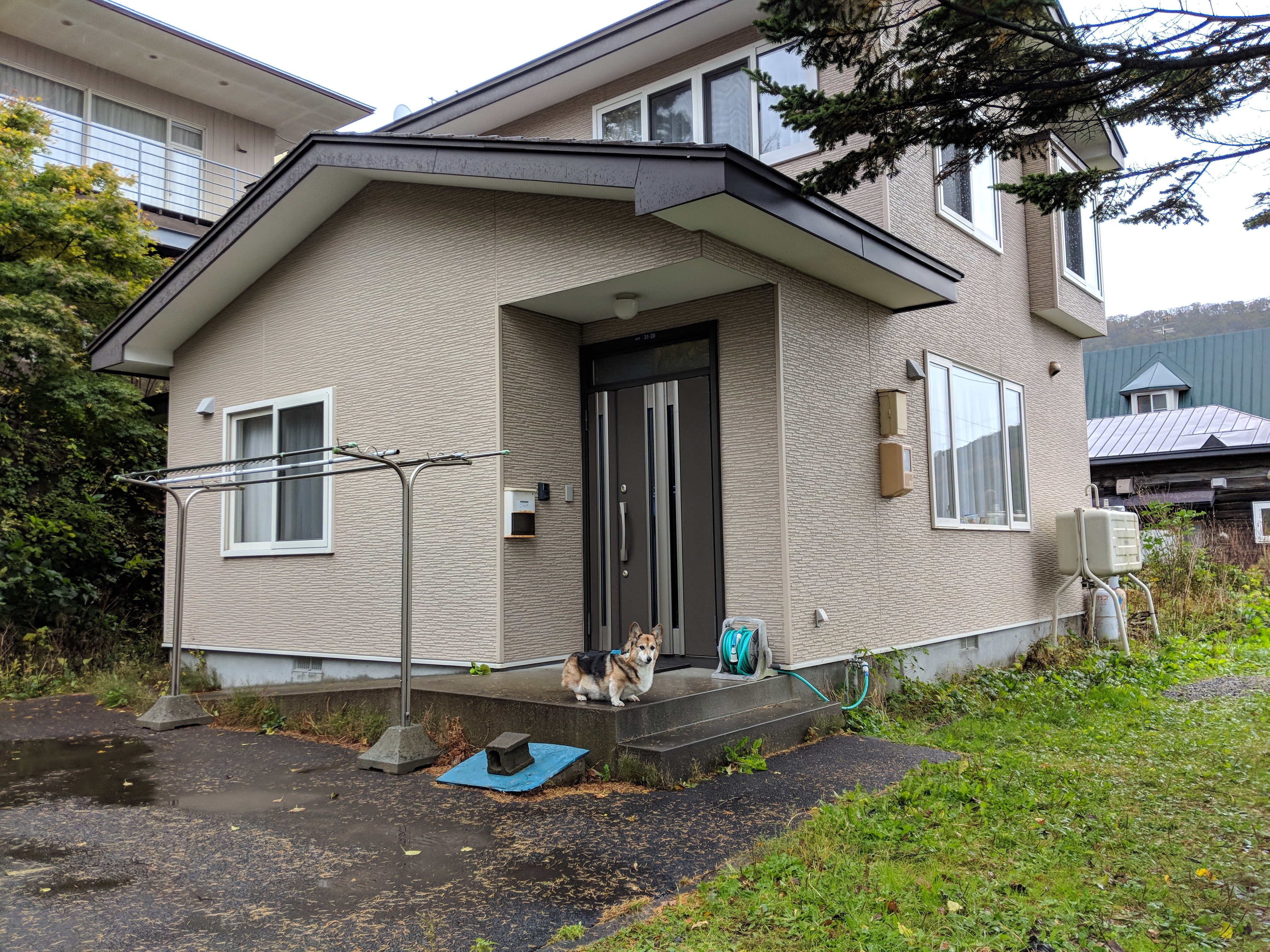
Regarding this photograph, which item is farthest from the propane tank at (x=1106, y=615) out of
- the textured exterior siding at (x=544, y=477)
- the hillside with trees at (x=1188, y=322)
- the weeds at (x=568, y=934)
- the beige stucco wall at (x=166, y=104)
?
the hillside with trees at (x=1188, y=322)

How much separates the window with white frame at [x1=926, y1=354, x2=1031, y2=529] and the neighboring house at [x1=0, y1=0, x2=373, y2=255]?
11644 mm

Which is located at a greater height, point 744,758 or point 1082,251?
point 1082,251

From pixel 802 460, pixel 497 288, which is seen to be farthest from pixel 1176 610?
pixel 497 288

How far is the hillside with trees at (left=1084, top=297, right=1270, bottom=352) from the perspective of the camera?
3866cm

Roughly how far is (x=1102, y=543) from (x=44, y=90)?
17243 mm

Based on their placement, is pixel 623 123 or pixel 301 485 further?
pixel 623 123

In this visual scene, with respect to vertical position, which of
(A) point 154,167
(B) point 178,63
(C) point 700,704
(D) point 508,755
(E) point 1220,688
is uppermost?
(B) point 178,63

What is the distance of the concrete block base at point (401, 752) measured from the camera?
560cm

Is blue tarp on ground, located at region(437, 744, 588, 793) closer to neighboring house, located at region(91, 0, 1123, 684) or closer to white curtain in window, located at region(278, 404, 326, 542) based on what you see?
neighboring house, located at region(91, 0, 1123, 684)

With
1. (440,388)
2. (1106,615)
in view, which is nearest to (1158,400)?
(1106,615)

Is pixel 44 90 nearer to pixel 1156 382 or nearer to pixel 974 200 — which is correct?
pixel 974 200

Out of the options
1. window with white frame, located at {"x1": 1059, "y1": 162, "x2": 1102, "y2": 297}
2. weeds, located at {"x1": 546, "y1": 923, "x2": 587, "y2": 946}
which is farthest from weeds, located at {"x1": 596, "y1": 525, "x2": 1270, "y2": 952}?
window with white frame, located at {"x1": 1059, "y1": 162, "x2": 1102, "y2": 297}

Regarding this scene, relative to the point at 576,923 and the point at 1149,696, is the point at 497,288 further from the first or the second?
the point at 1149,696

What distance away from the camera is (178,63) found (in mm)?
16266
